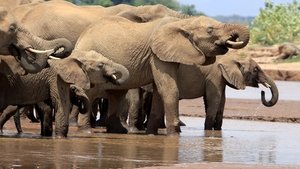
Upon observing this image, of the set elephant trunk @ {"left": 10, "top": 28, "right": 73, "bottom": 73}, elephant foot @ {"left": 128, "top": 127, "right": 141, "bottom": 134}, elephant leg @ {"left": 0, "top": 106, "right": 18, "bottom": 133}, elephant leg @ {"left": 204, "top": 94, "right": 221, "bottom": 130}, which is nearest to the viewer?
elephant trunk @ {"left": 10, "top": 28, "right": 73, "bottom": 73}

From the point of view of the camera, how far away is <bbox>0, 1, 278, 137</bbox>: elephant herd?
15.6 metres

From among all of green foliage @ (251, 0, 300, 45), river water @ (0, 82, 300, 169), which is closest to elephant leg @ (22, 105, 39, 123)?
river water @ (0, 82, 300, 169)

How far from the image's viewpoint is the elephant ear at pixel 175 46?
57.5 feet

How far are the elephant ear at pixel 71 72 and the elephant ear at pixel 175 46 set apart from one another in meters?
2.02

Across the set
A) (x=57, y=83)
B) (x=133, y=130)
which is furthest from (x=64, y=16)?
(x=57, y=83)

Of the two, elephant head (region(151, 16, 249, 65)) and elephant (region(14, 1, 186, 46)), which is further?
elephant (region(14, 1, 186, 46))

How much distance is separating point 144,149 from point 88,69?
75.2 inches

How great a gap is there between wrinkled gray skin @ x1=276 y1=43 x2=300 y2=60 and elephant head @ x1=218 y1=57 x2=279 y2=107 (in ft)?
109

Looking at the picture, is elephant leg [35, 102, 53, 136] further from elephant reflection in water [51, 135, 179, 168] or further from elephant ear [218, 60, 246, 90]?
elephant ear [218, 60, 246, 90]

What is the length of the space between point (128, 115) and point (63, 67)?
13.6 ft

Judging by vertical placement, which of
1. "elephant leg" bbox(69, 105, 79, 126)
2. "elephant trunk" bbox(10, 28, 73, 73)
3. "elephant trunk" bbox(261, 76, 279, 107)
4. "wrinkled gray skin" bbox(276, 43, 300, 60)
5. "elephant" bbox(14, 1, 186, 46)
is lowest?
"elephant leg" bbox(69, 105, 79, 126)

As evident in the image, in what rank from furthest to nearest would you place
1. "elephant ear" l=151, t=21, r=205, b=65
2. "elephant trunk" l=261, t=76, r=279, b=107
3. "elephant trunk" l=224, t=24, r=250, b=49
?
"elephant trunk" l=261, t=76, r=279, b=107 → "elephant ear" l=151, t=21, r=205, b=65 → "elephant trunk" l=224, t=24, r=250, b=49

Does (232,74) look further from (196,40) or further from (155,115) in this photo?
(155,115)

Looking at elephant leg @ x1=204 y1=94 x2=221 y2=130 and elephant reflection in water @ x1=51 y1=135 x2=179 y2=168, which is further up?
elephant leg @ x1=204 y1=94 x2=221 y2=130
